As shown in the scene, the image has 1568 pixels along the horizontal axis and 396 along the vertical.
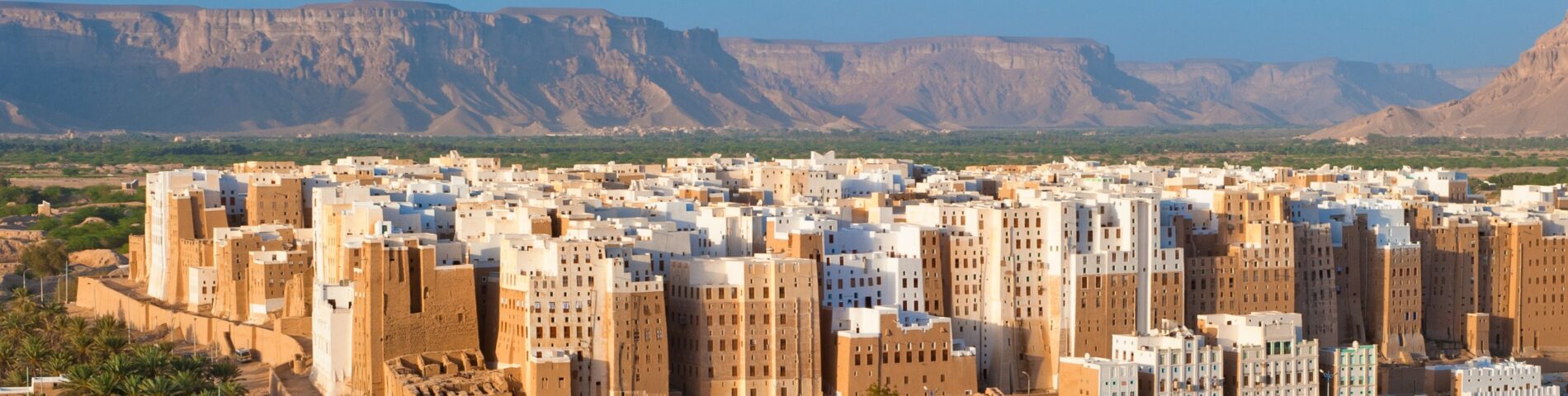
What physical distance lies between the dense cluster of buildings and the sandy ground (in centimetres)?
6027

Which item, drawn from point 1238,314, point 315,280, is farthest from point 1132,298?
point 315,280

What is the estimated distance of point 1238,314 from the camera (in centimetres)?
6016

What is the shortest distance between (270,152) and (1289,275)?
12517cm

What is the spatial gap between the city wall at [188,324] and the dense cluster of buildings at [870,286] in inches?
36.2

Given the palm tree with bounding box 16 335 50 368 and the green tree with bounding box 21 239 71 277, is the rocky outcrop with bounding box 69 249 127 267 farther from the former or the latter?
the palm tree with bounding box 16 335 50 368

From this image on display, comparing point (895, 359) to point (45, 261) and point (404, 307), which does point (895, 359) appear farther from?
point (45, 261)

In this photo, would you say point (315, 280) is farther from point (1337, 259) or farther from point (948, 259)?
point (1337, 259)

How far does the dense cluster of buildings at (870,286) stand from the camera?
52250 millimetres

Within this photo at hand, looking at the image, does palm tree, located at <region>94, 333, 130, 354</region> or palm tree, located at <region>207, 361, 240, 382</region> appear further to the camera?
palm tree, located at <region>94, 333, 130, 354</region>

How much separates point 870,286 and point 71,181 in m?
93.4

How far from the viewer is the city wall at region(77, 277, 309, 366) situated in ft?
197

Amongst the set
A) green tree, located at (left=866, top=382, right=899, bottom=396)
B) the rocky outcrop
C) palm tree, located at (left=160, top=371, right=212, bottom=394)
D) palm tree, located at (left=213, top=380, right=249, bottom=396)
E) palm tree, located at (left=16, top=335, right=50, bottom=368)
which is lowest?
green tree, located at (left=866, top=382, right=899, bottom=396)

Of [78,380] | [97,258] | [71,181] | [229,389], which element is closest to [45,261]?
[97,258]

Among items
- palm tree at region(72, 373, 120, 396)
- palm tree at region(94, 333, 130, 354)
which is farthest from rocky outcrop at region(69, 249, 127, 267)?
palm tree at region(72, 373, 120, 396)
